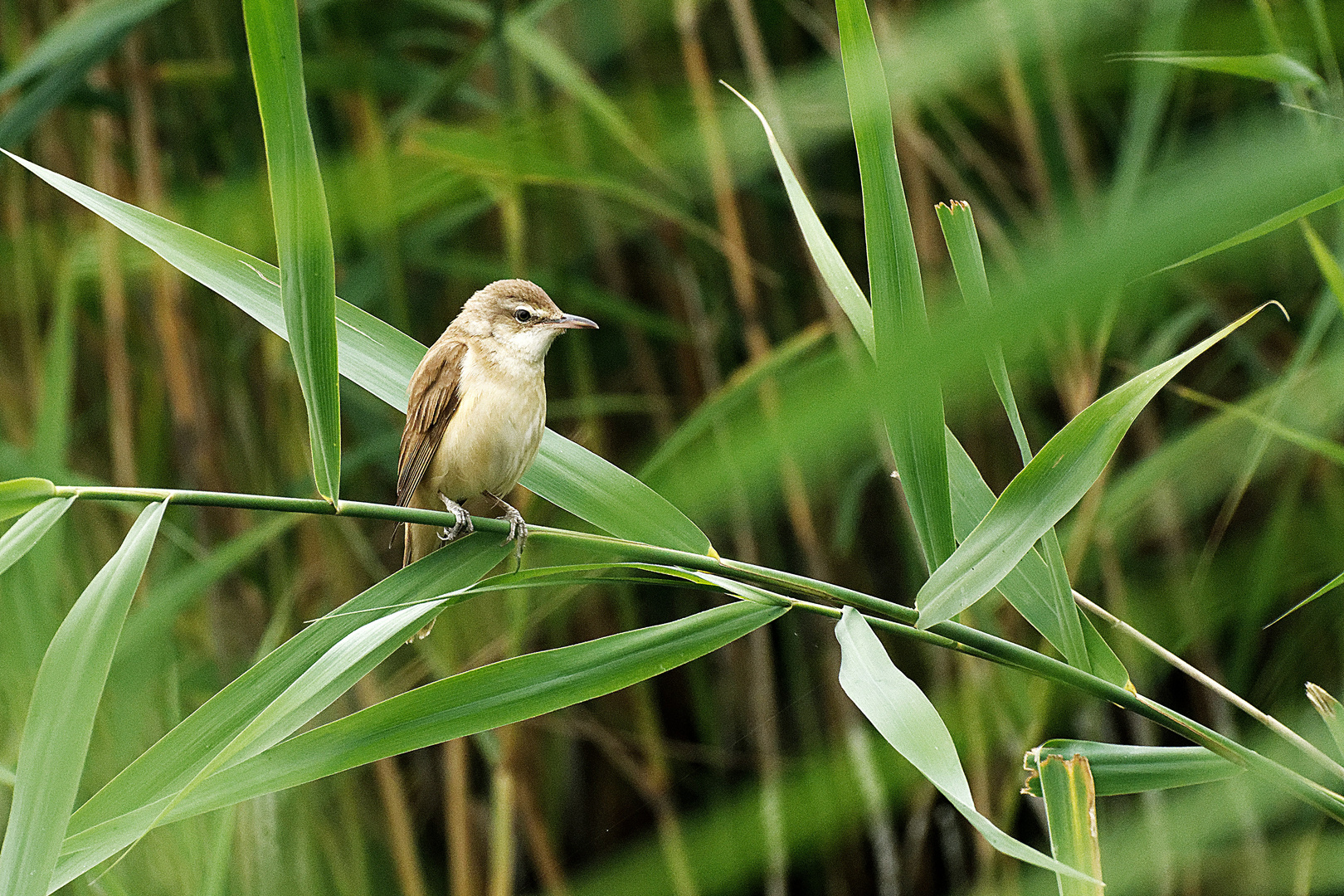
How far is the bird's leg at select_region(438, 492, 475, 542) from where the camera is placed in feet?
4.39

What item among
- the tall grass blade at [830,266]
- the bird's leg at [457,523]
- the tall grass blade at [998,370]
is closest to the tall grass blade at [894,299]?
the tall grass blade at [998,370]

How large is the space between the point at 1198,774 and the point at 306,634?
93 cm

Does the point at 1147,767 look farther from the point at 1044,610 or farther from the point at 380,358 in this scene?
the point at 380,358

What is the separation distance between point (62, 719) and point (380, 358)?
0.56 m

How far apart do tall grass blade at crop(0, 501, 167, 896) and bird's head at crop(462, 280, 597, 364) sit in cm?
89

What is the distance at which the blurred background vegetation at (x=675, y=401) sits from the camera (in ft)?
6.94

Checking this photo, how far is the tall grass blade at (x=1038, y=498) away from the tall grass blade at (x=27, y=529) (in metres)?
0.82

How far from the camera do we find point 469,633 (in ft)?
8.45

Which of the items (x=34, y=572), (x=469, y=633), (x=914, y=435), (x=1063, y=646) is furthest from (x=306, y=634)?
(x=469, y=633)

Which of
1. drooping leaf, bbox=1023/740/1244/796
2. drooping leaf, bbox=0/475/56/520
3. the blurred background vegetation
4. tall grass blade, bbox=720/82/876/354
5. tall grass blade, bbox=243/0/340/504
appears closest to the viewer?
tall grass blade, bbox=243/0/340/504

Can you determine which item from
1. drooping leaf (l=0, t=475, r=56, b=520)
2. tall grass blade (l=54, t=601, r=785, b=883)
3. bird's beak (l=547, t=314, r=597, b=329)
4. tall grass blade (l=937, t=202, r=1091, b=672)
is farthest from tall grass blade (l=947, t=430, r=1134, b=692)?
drooping leaf (l=0, t=475, r=56, b=520)

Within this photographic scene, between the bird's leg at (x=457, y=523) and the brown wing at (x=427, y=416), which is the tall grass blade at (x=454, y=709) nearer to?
the bird's leg at (x=457, y=523)

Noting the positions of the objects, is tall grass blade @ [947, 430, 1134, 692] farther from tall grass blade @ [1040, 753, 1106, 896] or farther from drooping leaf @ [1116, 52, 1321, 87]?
drooping leaf @ [1116, 52, 1321, 87]

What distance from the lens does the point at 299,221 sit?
994 mm
